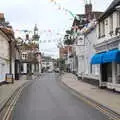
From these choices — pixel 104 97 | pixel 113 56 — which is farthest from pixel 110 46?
pixel 104 97

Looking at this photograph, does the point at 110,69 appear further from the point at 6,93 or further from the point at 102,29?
the point at 6,93

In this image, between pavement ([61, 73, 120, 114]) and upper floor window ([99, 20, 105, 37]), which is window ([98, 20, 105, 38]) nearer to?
upper floor window ([99, 20, 105, 37])

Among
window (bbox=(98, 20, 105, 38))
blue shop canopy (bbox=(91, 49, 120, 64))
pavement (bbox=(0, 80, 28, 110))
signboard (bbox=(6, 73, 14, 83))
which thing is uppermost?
window (bbox=(98, 20, 105, 38))

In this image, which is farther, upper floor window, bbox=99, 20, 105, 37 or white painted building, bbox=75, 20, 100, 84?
white painted building, bbox=75, 20, 100, 84

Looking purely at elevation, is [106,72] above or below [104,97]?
above

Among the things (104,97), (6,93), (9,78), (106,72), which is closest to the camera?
(104,97)

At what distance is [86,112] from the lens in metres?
19.2

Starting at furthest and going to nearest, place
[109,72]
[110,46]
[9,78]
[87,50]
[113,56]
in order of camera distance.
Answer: [87,50] < [9,78] < [109,72] < [110,46] < [113,56]

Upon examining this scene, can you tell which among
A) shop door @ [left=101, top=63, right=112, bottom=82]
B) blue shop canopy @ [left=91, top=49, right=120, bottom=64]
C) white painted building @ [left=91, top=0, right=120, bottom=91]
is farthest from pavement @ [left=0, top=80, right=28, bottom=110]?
shop door @ [left=101, top=63, right=112, bottom=82]

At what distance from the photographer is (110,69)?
36.2 m

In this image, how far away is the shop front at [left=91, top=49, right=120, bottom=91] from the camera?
31.2 m

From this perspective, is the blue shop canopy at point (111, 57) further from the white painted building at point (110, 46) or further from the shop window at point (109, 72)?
the shop window at point (109, 72)

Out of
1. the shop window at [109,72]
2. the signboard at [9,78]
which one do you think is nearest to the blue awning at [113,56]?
the shop window at [109,72]

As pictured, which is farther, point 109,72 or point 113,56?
point 109,72
